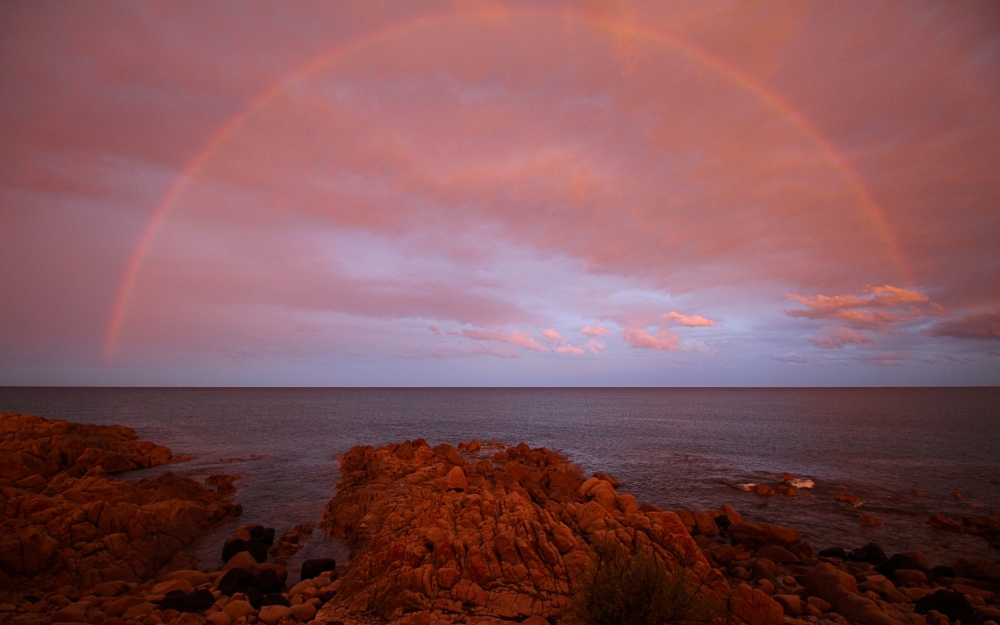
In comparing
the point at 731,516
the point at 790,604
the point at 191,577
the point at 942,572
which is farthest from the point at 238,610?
the point at 942,572

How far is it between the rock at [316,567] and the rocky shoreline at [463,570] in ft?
0.19

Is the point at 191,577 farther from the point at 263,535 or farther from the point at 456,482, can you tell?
the point at 456,482

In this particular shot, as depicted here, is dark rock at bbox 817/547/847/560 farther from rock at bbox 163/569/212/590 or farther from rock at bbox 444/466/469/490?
rock at bbox 163/569/212/590

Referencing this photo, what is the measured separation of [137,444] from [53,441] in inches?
384

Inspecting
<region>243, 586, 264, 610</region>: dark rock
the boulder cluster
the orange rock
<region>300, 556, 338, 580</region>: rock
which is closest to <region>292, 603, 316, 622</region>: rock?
<region>243, 586, 264, 610</region>: dark rock

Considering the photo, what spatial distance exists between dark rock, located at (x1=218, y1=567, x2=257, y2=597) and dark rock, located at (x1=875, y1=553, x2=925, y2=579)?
2119 cm

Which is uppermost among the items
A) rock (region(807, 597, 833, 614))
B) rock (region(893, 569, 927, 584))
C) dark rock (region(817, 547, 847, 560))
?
rock (region(807, 597, 833, 614))

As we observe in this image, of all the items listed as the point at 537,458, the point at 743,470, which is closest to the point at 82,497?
the point at 537,458

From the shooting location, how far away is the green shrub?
10.6m

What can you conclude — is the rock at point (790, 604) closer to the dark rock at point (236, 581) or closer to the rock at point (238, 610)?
the rock at point (238, 610)

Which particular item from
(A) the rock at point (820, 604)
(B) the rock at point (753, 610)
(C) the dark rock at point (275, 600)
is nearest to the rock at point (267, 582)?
(C) the dark rock at point (275, 600)

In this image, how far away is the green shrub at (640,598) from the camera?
10.6m

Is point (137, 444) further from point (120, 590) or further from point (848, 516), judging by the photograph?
point (848, 516)

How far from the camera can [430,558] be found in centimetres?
1480
